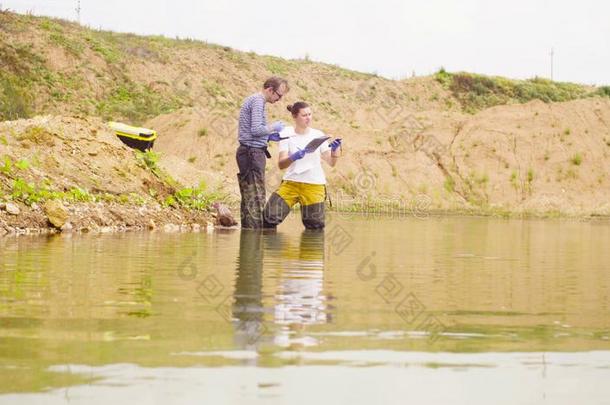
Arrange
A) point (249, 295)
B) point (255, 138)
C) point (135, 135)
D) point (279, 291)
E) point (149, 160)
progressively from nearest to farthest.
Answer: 1. point (249, 295)
2. point (279, 291)
3. point (255, 138)
4. point (149, 160)
5. point (135, 135)

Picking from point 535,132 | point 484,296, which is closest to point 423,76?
point 535,132

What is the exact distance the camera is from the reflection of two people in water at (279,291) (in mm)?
5410

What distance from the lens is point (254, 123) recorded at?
1647 centimetres

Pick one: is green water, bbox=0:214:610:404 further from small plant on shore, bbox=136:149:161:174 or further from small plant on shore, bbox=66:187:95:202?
small plant on shore, bbox=136:149:161:174

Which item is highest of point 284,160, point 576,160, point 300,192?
point 576,160

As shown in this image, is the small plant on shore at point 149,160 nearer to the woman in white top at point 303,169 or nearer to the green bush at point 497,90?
the woman in white top at point 303,169

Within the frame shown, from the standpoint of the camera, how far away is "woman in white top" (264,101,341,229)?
16.1 meters

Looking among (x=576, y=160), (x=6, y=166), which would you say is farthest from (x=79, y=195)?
→ (x=576, y=160)

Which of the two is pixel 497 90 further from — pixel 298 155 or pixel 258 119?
pixel 298 155

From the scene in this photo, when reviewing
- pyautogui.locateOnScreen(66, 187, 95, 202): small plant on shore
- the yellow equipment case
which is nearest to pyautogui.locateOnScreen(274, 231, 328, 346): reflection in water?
pyautogui.locateOnScreen(66, 187, 95, 202): small plant on shore

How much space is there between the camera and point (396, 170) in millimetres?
43875

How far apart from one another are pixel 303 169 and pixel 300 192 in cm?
50

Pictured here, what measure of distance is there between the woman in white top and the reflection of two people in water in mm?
2712

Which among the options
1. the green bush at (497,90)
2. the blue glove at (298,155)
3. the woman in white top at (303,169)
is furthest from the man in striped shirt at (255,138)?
the green bush at (497,90)
